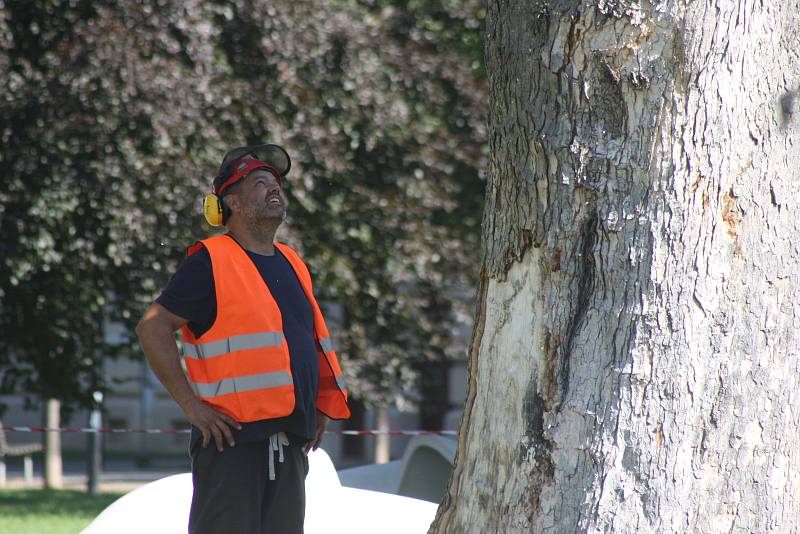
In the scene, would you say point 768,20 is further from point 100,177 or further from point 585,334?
point 100,177

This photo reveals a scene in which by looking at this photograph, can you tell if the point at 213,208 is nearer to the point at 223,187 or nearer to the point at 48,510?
the point at 223,187

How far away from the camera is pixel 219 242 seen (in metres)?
3.70

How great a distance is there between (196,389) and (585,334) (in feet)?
4.70

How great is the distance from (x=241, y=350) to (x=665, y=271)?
1427mm

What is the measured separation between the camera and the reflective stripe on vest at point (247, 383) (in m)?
3.50

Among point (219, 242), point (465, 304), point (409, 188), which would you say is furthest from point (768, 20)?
point (465, 304)

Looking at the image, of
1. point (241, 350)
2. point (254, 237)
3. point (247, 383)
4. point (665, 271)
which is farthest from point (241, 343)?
point (665, 271)

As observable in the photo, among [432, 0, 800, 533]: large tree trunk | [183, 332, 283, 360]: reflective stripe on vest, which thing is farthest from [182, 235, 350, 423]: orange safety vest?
[432, 0, 800, 533]: large tree trunk

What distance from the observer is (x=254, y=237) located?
12.5 ft

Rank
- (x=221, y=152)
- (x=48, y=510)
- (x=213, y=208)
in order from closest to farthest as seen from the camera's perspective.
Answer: (x=213, y=208)
(x=221, y=152)
(x=48, y=510)

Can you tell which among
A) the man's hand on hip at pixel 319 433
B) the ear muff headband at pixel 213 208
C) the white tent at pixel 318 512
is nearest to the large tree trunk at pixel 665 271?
the man's hand on hip at pixel 319 433

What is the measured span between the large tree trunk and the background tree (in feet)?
19.3

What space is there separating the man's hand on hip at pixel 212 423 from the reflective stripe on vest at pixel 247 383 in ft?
0.21

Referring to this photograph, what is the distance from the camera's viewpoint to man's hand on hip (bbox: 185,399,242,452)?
3.48 meters
